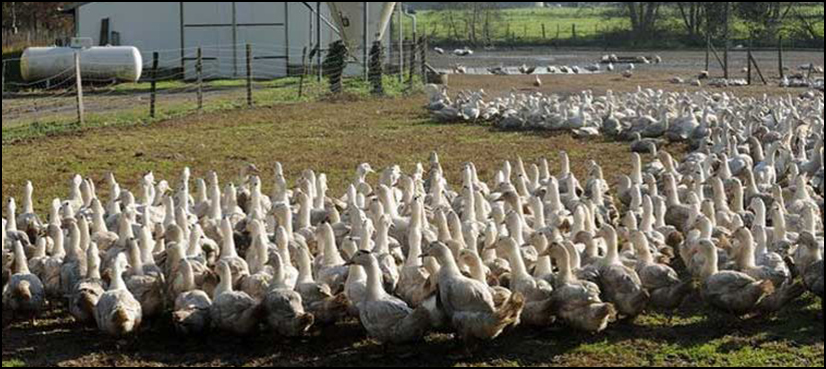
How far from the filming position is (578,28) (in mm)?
78938

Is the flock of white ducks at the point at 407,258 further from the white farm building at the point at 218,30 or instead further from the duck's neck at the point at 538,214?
the white farm building at the point at 218,30

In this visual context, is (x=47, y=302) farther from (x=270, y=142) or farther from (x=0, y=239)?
(x=270, y=142)

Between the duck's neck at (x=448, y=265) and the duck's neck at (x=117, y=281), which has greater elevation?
the duck's neck at (x=448, y=265)

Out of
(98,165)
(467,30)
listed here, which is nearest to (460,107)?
(98,165)

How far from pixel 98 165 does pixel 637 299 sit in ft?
38.3

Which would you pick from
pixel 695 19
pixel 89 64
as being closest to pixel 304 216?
pixel 89 64

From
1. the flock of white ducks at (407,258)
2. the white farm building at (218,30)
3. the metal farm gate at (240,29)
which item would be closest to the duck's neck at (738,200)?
the flock of white ducks at (407,258)

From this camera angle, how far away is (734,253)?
991cm

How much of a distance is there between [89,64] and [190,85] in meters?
3.14

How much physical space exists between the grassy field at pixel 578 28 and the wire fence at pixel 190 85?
2801 centimetres

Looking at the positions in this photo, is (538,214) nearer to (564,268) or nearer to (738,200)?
(564,268)

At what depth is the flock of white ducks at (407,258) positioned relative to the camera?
8.86 metres

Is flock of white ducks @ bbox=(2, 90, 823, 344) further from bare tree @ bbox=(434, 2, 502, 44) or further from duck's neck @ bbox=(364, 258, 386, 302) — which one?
bare tree @ bbox=(434, 2, 502, 44)

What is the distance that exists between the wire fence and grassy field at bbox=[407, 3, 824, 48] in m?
28.0
